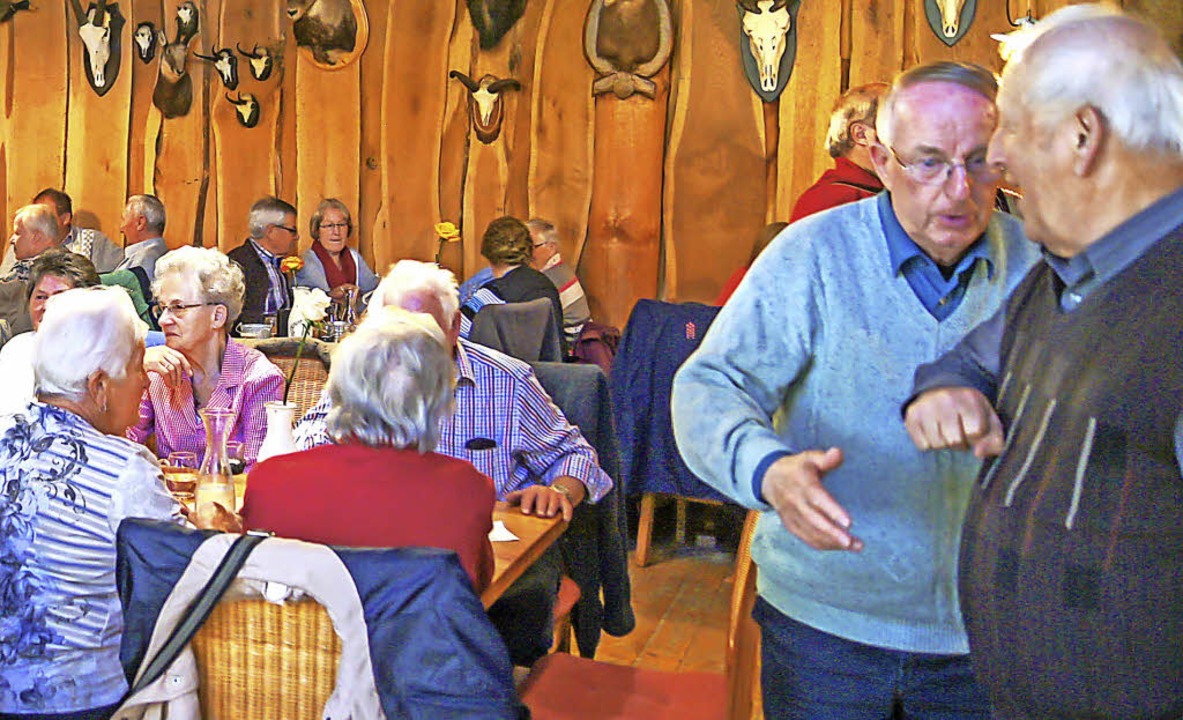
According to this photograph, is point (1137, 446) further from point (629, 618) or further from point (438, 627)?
point (629, 618)

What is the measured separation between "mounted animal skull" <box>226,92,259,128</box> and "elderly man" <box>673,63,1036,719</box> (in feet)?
20.3

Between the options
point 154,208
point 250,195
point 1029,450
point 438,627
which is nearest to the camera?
point 1029,450

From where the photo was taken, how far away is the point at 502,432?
2.69m

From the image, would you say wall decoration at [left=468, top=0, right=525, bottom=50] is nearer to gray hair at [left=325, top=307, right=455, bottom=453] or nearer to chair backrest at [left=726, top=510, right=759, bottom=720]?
gray hair at [left=325, top=307, right=455, bottom=453]

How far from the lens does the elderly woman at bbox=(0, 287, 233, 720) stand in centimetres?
177

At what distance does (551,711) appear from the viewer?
2.01 metres

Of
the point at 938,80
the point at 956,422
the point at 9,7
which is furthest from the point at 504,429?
the point at 9,7

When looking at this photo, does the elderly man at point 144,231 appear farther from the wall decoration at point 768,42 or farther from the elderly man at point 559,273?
the wall decoration at point 768,42

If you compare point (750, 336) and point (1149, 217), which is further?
point (750, 336)

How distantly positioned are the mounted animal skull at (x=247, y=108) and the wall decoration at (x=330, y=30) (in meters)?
0.47

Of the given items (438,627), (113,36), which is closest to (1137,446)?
(438,627)

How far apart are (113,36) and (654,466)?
16.7ft

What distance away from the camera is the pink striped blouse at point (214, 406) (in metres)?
2.90

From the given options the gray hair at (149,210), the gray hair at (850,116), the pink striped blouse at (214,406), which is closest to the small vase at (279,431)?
the pink striped blouse at (214,406)
